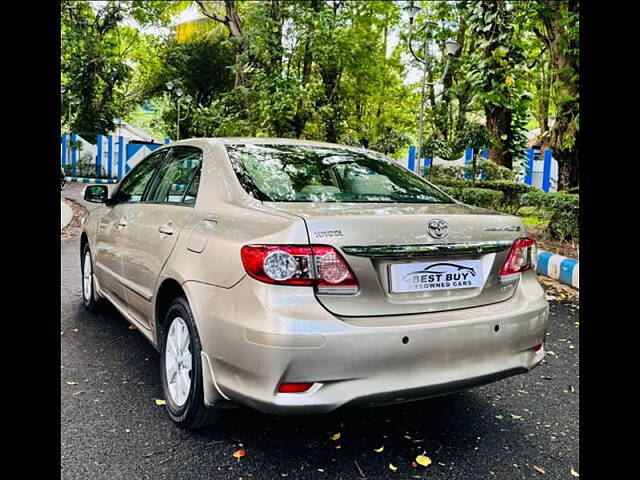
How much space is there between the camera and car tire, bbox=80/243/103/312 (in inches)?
175

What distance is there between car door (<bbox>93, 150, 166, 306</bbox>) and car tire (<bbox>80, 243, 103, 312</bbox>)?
0.32 metres

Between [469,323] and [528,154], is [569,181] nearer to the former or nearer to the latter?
[469,323]

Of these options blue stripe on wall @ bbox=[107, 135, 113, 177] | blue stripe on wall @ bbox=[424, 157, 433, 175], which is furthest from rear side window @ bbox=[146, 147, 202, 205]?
blue stripe on wall @ bbox=[107, 135, 113, 177]

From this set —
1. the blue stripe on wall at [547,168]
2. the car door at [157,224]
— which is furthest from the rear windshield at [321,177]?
the blue stripe on wall at [547,168]

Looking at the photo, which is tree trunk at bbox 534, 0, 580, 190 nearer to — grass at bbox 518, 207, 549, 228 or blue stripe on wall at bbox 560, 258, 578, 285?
grass at bbox 518, 207, 549, 228

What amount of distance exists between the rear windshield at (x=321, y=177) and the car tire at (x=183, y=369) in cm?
68

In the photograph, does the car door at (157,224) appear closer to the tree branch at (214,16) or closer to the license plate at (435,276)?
the license plate at (435,276)

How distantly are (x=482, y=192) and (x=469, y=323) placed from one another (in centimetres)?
983

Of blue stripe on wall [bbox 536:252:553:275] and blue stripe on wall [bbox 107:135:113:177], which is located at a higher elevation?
blue stripe on wall [bbox 107:135:113:177]

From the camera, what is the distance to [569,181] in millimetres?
9914

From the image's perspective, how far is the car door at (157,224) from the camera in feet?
9.41
